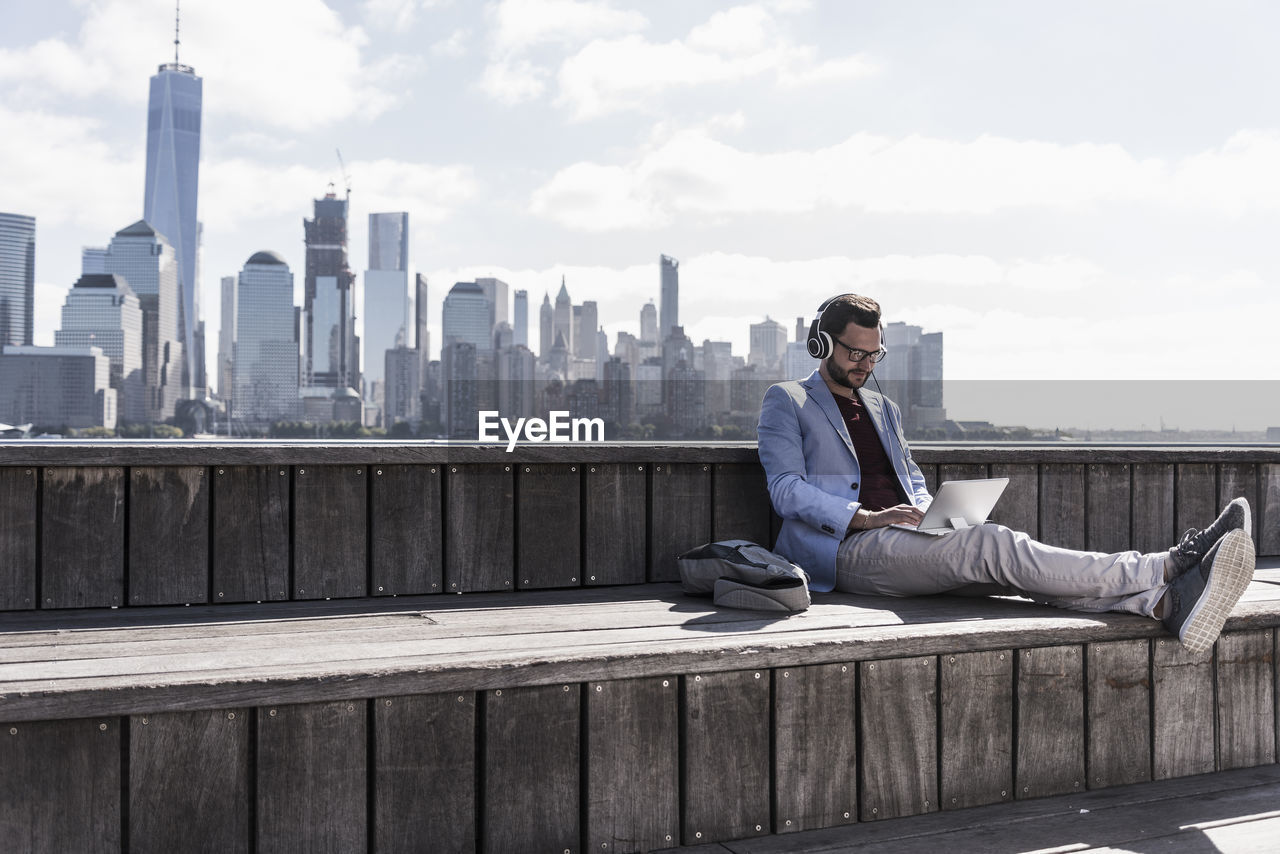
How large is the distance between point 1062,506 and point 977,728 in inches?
62.3

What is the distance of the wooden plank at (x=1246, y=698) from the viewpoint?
2303mm

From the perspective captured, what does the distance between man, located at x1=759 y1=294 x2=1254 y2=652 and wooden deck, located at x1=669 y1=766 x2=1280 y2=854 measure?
13.1 inches

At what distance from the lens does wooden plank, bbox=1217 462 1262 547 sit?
3.60 metres

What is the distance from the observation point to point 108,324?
98.3 meters

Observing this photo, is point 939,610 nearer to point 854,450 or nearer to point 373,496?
point 854,450

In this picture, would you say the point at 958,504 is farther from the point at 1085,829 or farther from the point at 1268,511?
the point at 1268,511

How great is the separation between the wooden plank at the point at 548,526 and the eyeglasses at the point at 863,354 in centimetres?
88

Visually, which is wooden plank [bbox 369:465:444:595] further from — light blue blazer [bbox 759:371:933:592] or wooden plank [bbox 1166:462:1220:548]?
wooden plank [bbox 1166:462:1220:548]

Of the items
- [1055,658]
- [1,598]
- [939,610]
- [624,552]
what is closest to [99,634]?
[1,598]

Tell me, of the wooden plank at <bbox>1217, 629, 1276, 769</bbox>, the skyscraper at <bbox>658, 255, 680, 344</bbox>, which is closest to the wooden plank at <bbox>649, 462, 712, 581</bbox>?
the wooden plank at <bbox>1217, 629, 1276, 769</bbox>

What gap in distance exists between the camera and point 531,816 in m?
1.71

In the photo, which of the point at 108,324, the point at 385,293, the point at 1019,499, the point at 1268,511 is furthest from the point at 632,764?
the point at 108,324

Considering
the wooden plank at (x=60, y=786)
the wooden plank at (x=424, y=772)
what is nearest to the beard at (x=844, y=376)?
the wooden plank at (x=424, y=772)

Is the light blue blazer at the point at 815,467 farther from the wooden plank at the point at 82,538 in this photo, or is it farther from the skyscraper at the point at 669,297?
the skyscraper at the point at 669,297
